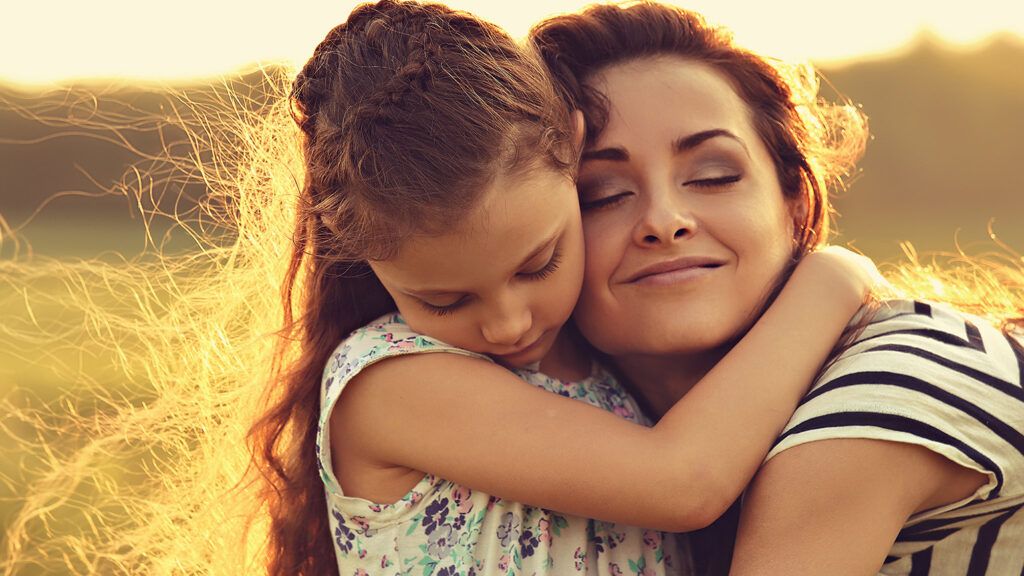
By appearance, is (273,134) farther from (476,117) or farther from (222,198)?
(476,117)

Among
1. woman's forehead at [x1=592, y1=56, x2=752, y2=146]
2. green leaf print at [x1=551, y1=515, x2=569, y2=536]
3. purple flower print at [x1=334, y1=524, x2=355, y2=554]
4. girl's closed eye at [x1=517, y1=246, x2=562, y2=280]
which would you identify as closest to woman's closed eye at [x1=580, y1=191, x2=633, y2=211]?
woman's forehead at [x1=592, y1=56, x2=752, y2=146]

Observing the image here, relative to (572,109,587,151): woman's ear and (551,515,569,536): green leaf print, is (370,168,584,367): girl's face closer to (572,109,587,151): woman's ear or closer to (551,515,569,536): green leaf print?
(572,109,587,151): woman's ear

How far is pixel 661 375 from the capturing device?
3188mm

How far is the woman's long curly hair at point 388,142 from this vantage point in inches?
98.7

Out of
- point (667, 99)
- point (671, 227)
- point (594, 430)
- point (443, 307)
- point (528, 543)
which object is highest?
point (667, 99)

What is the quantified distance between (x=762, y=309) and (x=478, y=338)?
81 centimetres

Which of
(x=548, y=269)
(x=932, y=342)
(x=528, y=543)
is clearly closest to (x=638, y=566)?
(x=528, y=543)

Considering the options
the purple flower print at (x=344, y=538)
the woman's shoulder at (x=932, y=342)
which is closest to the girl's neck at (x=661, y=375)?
the woman's shoulder at (x=932, y=342)

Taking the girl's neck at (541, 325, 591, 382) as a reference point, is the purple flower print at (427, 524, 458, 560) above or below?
below

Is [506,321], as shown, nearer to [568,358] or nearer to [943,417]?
[568,358]

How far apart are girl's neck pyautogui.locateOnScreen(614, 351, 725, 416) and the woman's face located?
12 centimetres

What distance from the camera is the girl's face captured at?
2.53 metres

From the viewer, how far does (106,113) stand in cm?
351

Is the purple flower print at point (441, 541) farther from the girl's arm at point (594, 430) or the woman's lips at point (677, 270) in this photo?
the woman's lips at point (677, 270)
